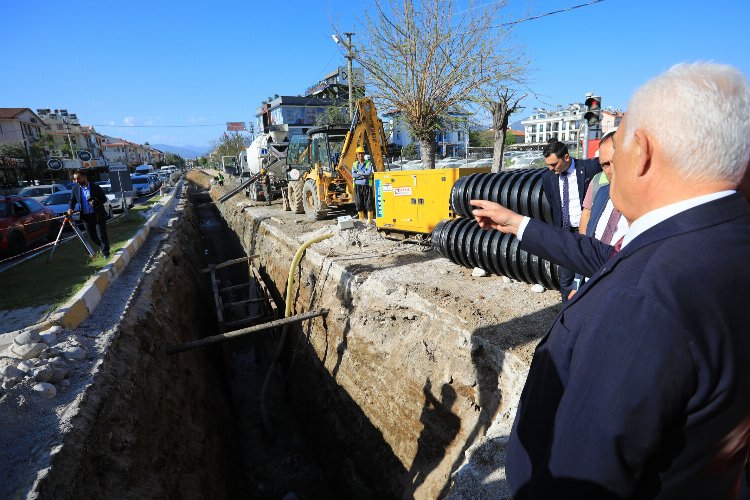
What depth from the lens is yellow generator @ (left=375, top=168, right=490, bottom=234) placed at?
22.9 feet

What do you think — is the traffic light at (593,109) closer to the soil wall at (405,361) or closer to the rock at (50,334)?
the soil wall at (405,361)

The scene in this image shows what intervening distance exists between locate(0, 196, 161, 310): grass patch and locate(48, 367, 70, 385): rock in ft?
6.46

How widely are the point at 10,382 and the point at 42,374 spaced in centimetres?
21

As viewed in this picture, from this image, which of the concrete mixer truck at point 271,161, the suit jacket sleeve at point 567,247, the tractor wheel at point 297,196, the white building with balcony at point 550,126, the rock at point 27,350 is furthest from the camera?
the white building with balcony at point 550,126

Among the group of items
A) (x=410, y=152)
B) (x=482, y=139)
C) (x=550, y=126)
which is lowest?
(x=410, y=152)

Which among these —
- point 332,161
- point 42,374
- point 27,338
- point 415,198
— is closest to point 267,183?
point 332,161

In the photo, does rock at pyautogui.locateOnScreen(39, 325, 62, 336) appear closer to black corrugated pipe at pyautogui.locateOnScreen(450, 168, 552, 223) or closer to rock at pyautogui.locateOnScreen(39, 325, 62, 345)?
rock at pyautogui.locateOnScreen(39, 325, 62, 345)

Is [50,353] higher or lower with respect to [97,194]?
lower

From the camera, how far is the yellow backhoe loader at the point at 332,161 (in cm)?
1069

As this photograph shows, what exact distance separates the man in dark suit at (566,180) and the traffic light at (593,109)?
488 centimetres

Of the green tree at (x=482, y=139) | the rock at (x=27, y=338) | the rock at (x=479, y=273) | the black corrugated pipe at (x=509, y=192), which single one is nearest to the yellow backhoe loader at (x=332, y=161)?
the black corrugated pipe at (x=509, y=192)

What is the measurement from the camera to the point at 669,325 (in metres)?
0.82

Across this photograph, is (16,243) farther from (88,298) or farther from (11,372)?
(11,372)

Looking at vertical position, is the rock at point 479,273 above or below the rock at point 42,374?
below
